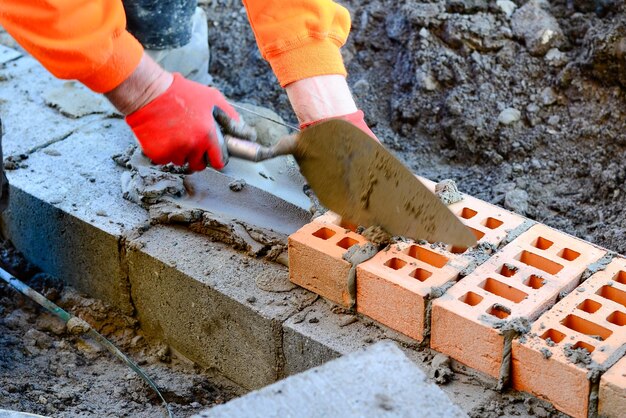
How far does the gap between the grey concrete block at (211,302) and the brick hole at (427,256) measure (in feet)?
1.16

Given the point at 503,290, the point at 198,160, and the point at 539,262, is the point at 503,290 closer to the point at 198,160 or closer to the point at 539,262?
the point at 539,262

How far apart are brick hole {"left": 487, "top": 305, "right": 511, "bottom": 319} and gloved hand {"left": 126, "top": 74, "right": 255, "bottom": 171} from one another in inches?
34.8

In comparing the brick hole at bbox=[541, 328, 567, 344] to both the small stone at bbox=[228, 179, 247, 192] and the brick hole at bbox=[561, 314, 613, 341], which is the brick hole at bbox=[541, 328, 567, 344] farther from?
the small stone at bbox=[228, 179, 247, 192]

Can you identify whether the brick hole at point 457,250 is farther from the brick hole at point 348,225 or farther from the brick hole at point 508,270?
the brick hole at point 348,225

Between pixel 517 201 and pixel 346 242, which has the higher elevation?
pixel 346 242

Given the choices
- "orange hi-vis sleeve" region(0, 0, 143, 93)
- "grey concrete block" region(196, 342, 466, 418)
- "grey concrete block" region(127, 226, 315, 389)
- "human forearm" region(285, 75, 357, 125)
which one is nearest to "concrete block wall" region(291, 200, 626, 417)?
"grey concrete block" region(127, 226, 315, 389)

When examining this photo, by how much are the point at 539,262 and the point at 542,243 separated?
11 cm

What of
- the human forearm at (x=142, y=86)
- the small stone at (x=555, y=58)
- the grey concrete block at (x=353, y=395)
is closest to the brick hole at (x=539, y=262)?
the grey concrete block at (x=353, y=395)

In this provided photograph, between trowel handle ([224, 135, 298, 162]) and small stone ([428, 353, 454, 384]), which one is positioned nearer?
small stone ([428, 353, 454, 384])

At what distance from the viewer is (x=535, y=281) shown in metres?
2.69

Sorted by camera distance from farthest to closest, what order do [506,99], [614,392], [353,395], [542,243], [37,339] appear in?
[506,99]
[37,339]
[542,243]
[614,392]
[353,395]

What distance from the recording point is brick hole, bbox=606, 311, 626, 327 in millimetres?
2543

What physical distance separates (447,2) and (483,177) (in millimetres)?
889

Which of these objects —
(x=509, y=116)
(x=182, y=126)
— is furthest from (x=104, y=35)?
(x=509, y=116)
